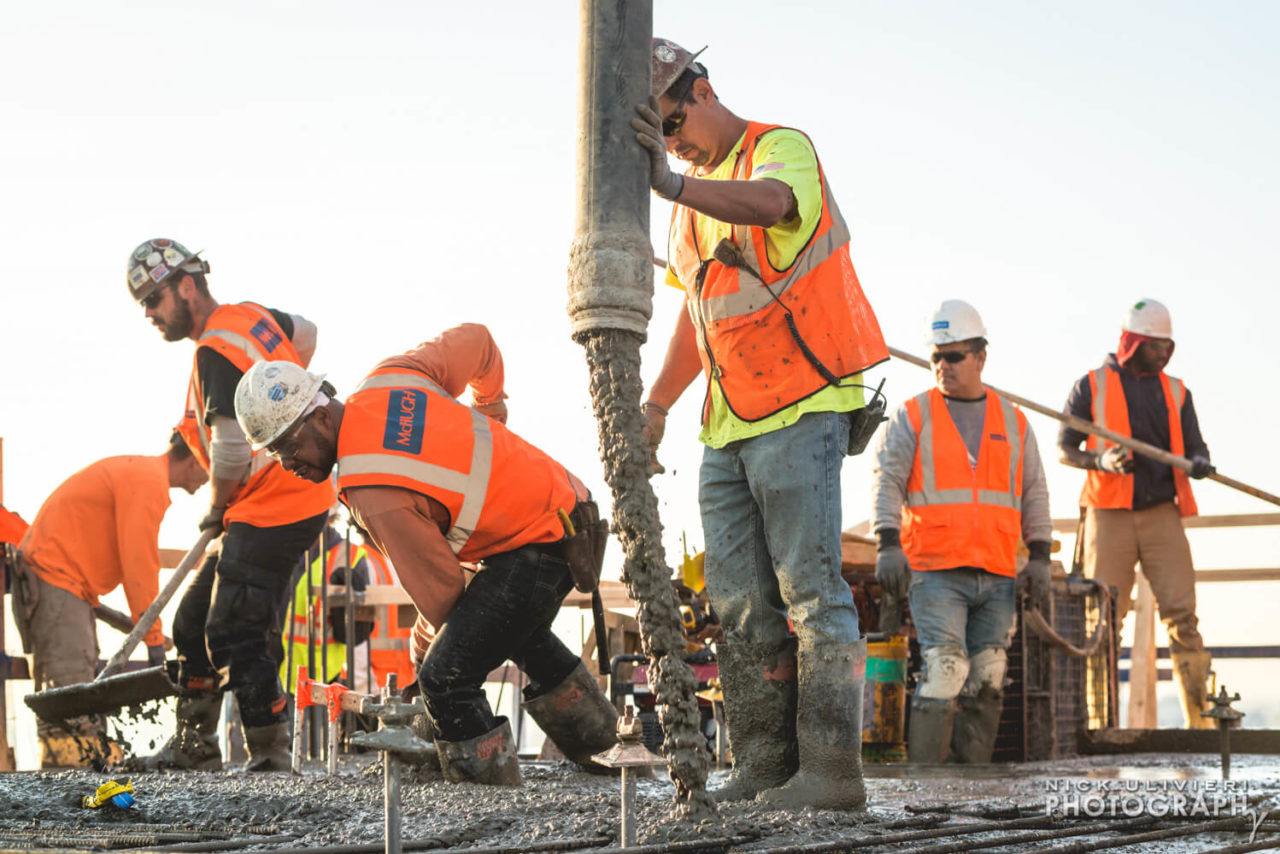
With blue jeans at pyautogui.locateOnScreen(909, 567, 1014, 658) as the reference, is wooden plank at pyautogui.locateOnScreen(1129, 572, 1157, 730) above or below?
below

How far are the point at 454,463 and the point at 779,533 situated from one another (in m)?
1.01

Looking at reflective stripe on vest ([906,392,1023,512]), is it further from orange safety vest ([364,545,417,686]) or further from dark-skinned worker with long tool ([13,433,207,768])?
orange safety vest ([364,545,417,686])

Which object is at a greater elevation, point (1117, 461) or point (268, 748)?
point (1117, 461)

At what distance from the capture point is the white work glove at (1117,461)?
909 centimetres

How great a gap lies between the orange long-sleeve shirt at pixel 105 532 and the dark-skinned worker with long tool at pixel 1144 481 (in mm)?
5016

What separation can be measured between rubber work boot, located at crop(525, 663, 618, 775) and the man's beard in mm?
2378

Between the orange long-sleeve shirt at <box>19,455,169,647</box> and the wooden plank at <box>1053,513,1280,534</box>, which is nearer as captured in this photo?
the orange long-sleeve shirt at <box>19,455,169,647</box>

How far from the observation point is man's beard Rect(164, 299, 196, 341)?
6.71 meters

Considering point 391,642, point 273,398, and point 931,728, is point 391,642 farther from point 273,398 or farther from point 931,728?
point 273,398

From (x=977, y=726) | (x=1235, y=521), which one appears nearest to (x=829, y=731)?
(x=977, y=726)

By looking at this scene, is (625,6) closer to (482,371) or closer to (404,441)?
(404,441)

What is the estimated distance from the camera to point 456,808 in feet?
13.1

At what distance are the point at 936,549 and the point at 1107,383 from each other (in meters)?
2.62

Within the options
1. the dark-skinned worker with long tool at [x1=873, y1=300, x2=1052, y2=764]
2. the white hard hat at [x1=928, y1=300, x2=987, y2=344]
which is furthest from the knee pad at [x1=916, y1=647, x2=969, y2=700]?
the white hard hat at [x1=928, y1=300, x2=987, y2=344]
